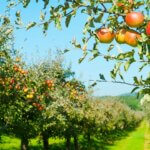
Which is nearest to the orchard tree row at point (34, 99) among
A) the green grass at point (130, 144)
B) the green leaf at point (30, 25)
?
the green leaf at point (30, 25)

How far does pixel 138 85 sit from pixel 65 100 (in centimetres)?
1818

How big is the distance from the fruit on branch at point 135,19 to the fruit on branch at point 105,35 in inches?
7.8

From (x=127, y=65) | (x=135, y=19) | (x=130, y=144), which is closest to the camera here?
(x=135, y=19)

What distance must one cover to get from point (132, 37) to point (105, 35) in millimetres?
225

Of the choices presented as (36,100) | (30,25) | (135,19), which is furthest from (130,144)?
(135,19)

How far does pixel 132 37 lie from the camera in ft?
8.82

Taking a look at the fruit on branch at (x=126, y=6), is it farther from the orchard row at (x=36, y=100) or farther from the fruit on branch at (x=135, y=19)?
the orchard row at (x=36, y=100)

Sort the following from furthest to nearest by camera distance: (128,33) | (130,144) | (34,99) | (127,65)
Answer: (130,144), (34,99), (127,65), (128,33)

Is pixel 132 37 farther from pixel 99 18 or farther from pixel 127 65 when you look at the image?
pixel 99 18

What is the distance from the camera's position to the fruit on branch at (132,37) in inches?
105

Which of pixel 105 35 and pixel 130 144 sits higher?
pixel 105 35

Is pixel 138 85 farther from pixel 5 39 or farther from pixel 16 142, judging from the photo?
pixel 16 142

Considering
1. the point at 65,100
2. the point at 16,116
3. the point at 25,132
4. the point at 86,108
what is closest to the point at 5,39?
the point at 16,116

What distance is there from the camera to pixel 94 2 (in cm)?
297
